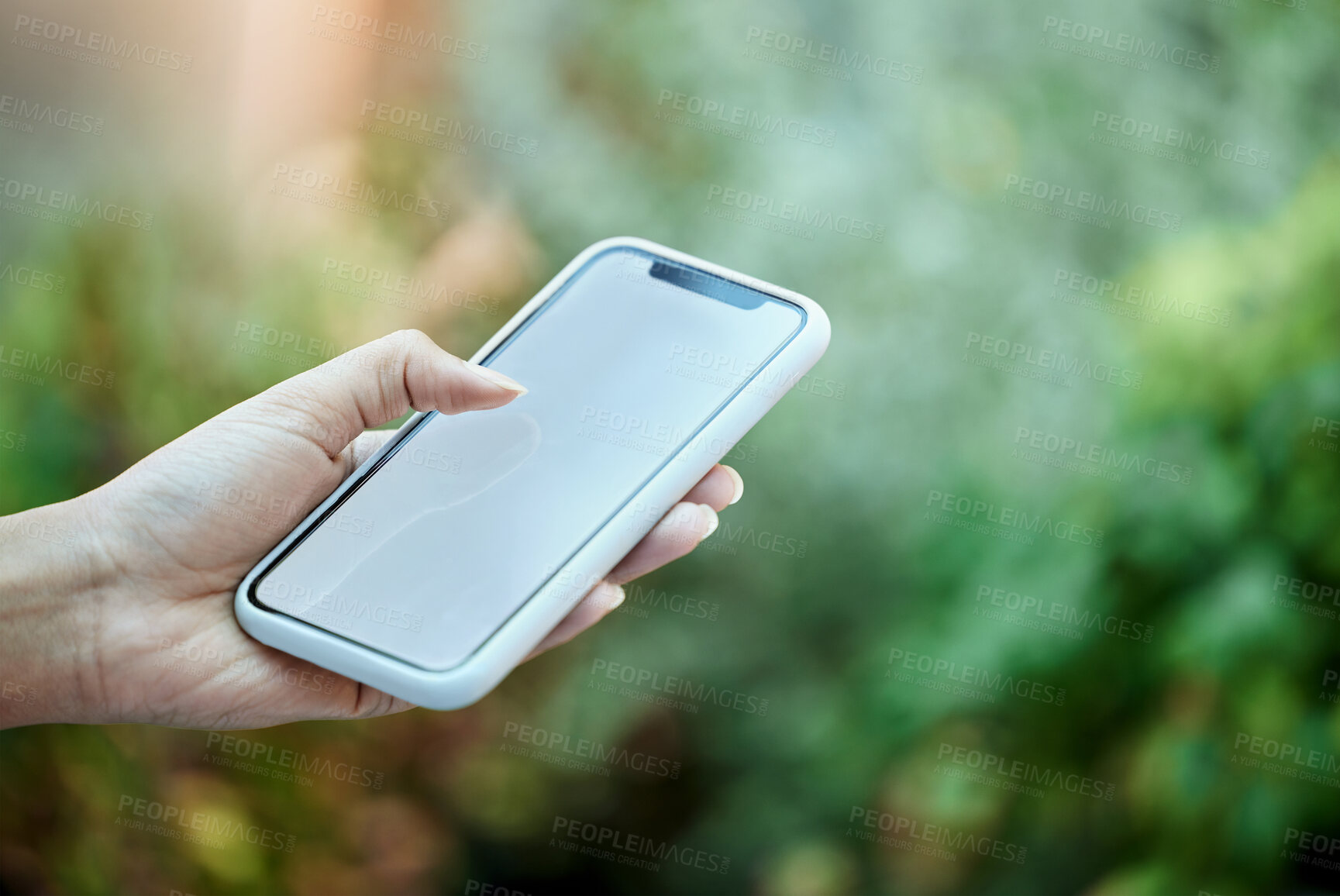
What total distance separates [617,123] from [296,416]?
0.51 m

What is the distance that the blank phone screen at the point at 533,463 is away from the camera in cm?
71

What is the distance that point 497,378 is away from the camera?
0.78 m

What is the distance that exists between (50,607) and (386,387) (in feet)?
0.94

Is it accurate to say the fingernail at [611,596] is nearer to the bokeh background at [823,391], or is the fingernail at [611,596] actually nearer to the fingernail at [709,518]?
the fingernail at [709,518]

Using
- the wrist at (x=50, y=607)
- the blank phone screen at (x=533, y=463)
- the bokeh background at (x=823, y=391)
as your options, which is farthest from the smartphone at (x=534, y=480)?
the bokeh background at (x=823, y=391)

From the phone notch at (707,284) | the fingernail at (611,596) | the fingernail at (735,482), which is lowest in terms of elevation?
the fingernail at (611,596)

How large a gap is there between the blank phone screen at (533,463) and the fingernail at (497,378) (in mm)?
20

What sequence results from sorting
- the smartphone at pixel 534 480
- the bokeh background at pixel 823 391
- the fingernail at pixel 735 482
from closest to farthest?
the smartphone at pixel 534 480 → the fingernail at pixel 735 482 → the bokeh background at pixel 823 391

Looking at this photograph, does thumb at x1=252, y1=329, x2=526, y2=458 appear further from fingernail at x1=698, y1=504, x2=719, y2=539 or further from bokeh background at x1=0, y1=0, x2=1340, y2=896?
bokeh background at x1=0, y1=0, x2=1340, y2=896

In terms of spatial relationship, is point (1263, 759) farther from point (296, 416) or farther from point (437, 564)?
point (296, 416)

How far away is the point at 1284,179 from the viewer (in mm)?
995

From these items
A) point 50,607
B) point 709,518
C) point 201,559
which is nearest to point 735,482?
point 709,518

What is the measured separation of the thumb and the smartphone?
0.04 metres

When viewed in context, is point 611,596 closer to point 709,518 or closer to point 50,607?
point 709,518
